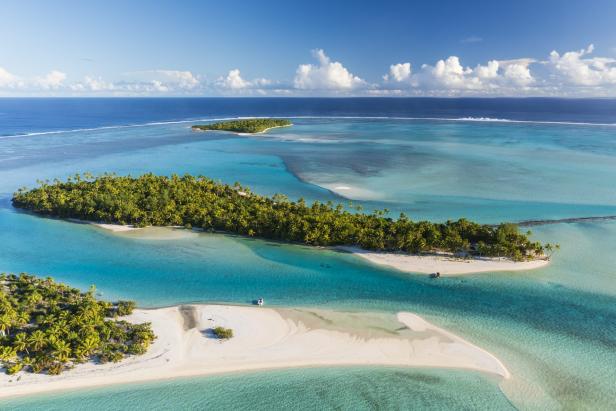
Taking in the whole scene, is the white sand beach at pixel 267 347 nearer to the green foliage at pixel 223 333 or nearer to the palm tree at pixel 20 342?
the green foliage at pixel 223 333

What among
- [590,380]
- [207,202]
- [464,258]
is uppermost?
[207,202]

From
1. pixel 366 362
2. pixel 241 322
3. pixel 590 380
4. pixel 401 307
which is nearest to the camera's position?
pixel 590 380

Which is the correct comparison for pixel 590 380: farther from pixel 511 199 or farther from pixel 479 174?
pixel 479 174

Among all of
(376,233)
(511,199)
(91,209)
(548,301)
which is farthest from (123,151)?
(548,301)

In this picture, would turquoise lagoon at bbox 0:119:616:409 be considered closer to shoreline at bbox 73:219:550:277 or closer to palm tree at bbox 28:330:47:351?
shoreline at bbox 73:219:550:277

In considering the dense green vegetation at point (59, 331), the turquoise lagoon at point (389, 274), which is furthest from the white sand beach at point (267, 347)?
the turquoise lagoon at point (389, 274)

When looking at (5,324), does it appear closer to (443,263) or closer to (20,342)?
(20,342)

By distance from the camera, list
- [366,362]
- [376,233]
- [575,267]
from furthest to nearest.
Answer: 1. [376,233]
2. [575,267]
3. [366,362]
